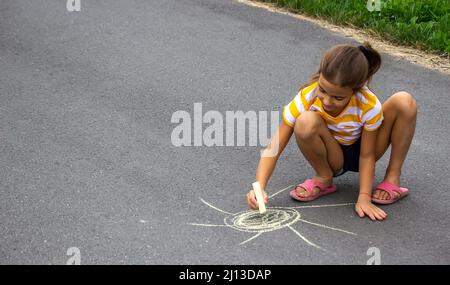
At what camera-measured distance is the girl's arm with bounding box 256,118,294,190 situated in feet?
10.9

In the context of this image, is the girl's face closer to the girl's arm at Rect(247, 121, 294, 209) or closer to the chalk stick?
the girl's arm at Rect(247, 121, 294, 209)

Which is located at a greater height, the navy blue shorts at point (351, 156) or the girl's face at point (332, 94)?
the girl's face at point (332, 94)

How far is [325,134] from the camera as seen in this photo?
3.36m

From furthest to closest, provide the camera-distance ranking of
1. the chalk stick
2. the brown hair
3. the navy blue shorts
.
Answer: the navy blue shorts < the chalk stick < the brown hair

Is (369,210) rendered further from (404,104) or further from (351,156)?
(404,104)

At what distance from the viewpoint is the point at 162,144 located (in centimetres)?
424

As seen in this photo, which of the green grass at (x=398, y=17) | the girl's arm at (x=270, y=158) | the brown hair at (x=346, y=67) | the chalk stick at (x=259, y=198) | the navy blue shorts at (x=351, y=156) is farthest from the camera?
the green grass at (x=398, y=17)

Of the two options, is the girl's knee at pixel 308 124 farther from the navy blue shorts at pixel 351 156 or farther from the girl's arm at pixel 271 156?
the navy blue shorts at pixel 351 156

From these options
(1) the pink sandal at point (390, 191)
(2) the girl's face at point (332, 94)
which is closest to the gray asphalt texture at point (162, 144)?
(1) the pink sandal at point (390, 191)

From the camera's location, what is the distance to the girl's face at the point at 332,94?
123 inches

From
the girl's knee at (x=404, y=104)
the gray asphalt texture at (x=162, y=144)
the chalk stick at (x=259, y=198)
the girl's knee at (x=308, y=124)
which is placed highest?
the girl's knee at (x=404, y=104)

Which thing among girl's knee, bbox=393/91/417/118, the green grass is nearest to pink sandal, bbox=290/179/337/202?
girl's knee, bbox=393/91/417/118

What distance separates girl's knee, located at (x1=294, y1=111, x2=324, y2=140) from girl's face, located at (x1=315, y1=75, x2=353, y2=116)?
0.08 metres

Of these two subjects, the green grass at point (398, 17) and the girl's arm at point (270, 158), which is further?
the green grass at point (398, 17)
